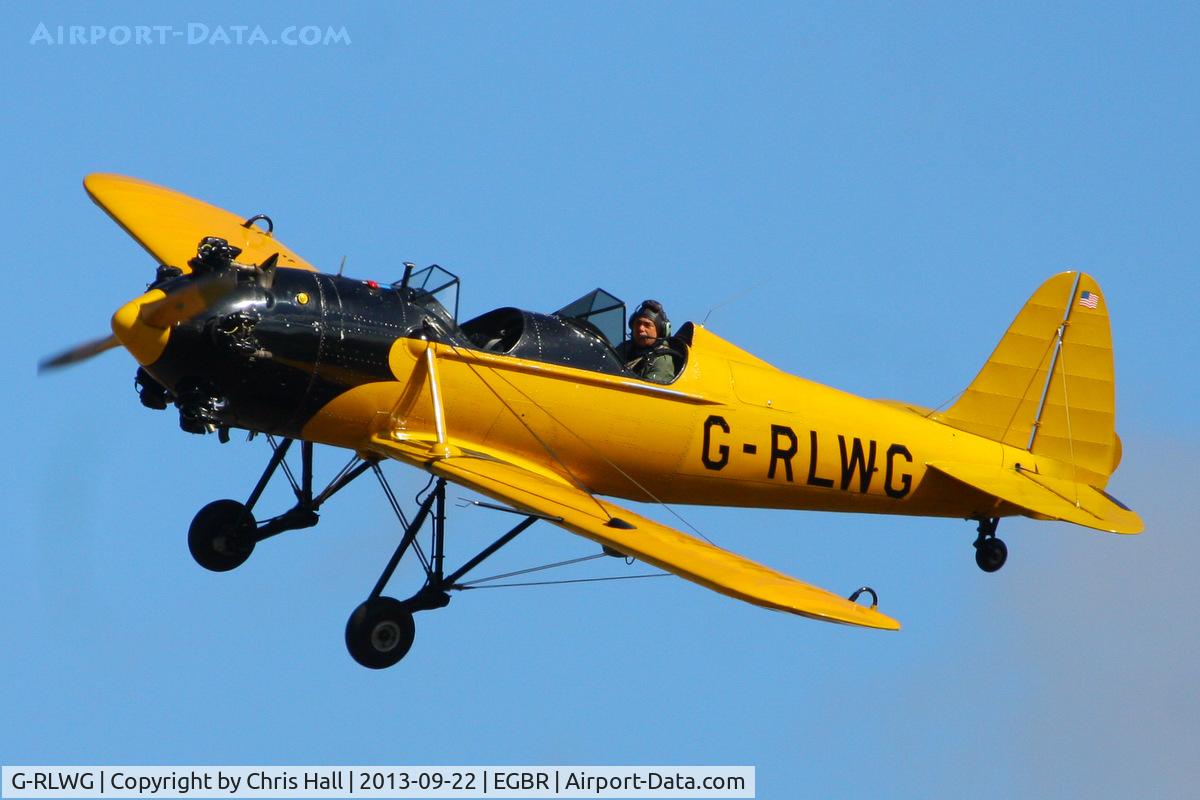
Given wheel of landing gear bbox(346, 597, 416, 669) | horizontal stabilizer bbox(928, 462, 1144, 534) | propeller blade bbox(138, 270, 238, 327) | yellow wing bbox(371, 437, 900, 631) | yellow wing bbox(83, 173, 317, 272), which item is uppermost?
yellow wing bbox(83, 173, 317, 272)

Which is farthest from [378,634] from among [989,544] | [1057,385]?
[1057,385]

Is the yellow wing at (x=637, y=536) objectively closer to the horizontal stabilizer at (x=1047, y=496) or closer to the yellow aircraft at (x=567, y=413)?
the yellow aircraft at (x=567, y=413)

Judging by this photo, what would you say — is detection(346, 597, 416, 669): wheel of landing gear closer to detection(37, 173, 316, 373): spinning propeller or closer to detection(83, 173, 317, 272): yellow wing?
detection(37, 173, 316, 373): spinning propeller

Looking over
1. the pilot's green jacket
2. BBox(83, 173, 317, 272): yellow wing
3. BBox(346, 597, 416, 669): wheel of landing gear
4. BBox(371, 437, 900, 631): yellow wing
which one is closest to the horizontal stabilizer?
the pilot's green jacket

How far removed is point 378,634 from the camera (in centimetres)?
1717

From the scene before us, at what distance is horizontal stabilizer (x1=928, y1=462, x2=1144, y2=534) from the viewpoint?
20016 mm

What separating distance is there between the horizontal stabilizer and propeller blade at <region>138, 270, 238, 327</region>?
23.9ft

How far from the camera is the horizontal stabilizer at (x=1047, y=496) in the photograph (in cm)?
2002

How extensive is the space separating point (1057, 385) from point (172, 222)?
9156 mm

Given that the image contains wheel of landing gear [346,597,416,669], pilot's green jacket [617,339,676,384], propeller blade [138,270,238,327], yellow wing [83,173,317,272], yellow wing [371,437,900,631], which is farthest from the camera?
yellow wing [83,173,317,272]

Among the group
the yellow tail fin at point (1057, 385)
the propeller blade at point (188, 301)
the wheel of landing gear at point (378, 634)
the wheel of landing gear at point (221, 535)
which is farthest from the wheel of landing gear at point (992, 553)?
the propeller blade at point (188, 301)

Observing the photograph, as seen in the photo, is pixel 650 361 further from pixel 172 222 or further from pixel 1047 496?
pixel 172 222

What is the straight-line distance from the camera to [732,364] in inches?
750

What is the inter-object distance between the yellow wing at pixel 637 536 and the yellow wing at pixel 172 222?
4075mm
